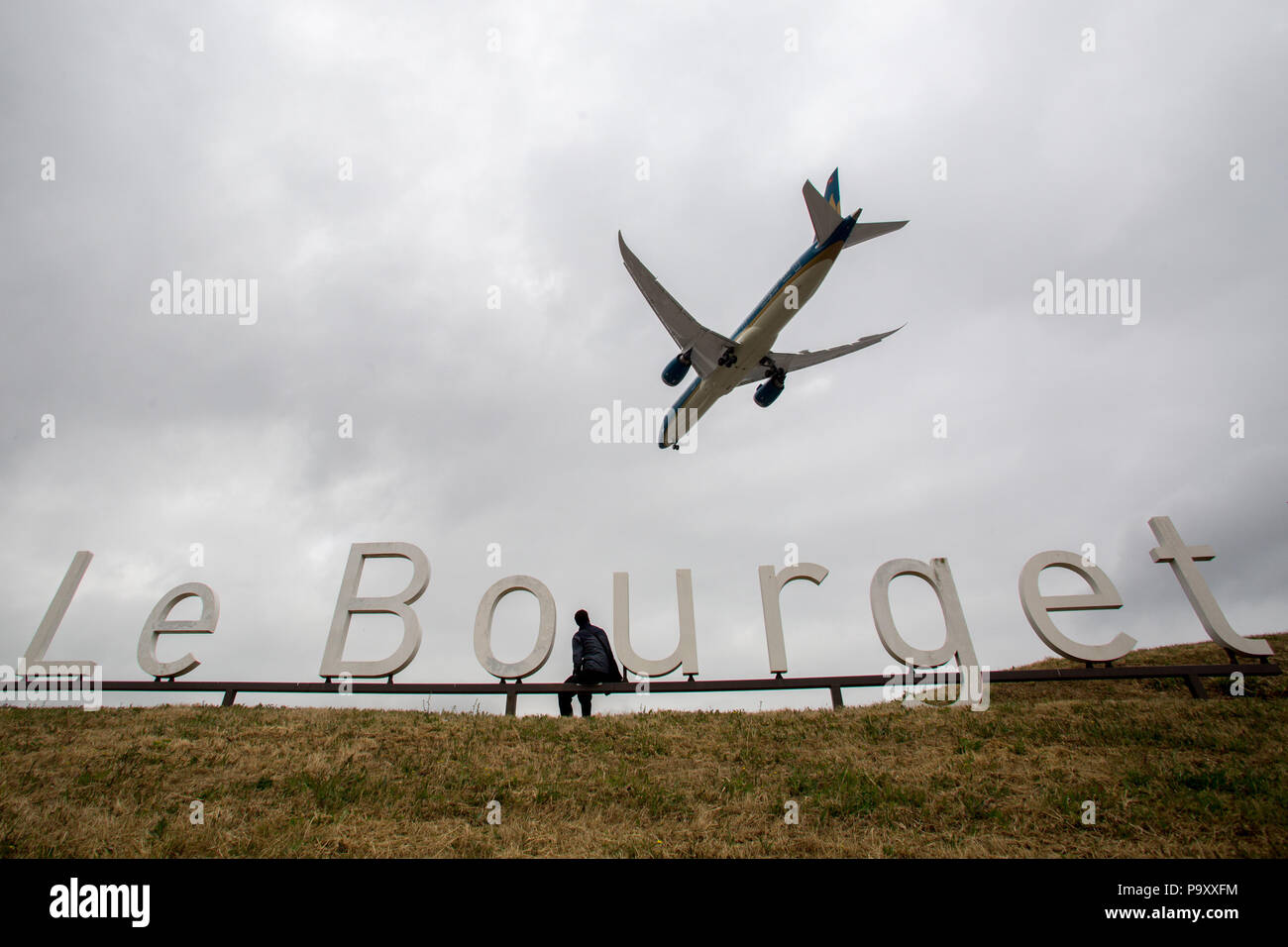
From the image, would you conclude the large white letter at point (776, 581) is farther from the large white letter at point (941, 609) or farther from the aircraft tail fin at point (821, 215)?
the aircraft tail fin at point (821, 215)

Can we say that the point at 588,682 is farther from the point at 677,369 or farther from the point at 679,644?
the point at 677,369

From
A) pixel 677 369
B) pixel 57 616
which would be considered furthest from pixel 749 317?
pixel 57 616

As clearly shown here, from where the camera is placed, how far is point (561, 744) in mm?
15070

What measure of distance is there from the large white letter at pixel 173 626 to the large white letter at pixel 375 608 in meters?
4.01

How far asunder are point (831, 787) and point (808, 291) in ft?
68.9

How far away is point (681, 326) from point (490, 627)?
14117 mm

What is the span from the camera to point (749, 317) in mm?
28875

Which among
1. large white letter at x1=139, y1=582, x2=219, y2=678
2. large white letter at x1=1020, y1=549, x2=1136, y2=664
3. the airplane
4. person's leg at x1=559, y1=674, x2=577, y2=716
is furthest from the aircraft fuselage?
large white letter at x1=139, y1=582, x2=219, y2=678

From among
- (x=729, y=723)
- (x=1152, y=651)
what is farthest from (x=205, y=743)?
(x=1152, y=651)

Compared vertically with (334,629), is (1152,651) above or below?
below

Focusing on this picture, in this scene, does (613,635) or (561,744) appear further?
(613,635)

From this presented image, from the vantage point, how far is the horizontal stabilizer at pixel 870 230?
28281 millimetres

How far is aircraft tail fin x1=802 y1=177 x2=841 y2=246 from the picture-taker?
27.5 m
